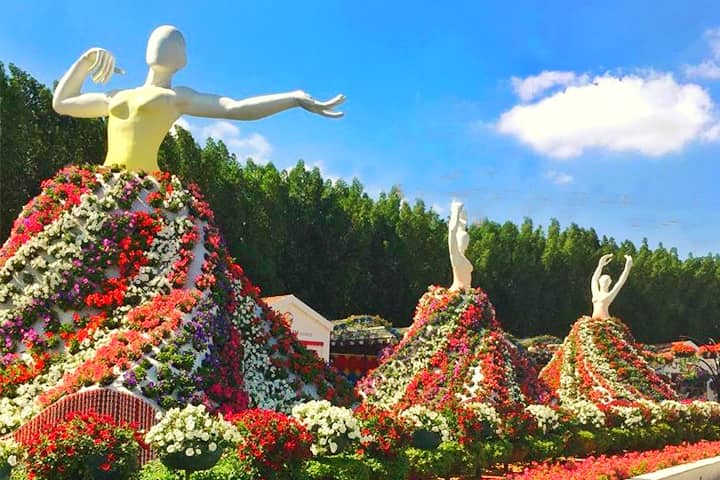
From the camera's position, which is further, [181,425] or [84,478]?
[181,425]

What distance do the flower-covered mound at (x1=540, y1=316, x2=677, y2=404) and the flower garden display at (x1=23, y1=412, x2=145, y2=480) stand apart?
12591mm

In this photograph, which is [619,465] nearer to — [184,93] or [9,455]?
[184,93]

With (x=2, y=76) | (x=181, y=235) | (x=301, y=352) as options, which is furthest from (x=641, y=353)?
(x=2, y=76)

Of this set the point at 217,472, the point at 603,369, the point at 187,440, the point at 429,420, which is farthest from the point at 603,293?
the point at 187,440

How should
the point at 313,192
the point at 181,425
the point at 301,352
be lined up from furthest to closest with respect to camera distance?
the point at 313,192 → the point at 301,352 → the point at 181,425

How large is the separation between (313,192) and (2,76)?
1501 centimetres

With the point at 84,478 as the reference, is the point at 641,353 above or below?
above

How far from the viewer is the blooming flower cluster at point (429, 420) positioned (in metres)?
8.59

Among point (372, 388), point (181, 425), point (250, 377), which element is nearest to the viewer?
point (181, 425)

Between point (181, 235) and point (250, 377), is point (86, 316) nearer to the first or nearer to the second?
point (181, 235)

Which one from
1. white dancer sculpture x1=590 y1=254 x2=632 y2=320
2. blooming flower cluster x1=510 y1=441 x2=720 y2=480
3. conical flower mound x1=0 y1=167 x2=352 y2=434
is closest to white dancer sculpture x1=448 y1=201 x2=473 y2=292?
blooming flower cluster x1=510 y1=441 x2=720 y2=480

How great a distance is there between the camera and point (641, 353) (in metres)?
18.1

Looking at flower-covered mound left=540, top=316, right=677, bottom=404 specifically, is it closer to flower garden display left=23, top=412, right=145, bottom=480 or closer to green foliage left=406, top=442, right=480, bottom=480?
green foliage left=406, top=442, right=480, bottom=480

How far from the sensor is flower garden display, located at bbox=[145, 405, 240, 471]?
5.56m
